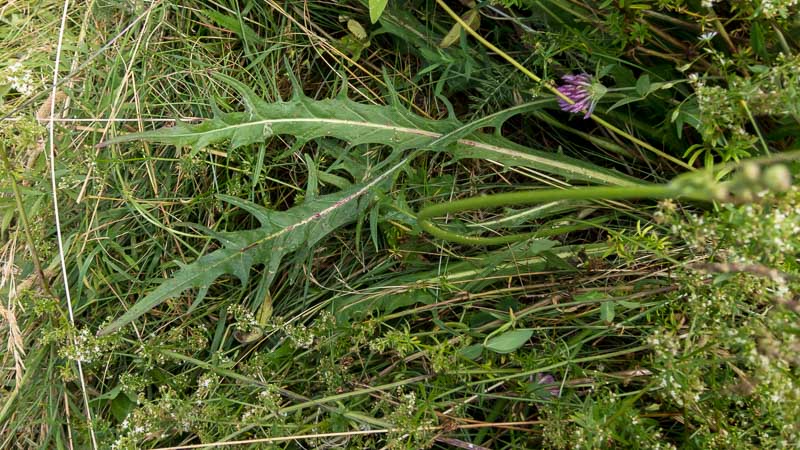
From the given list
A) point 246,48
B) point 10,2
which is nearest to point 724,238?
point 246,48

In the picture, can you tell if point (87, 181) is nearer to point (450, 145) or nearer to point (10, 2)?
point (10, 2)

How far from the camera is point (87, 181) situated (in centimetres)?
220

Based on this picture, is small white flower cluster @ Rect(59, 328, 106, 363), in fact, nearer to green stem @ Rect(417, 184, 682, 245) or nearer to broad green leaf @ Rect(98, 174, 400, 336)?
broad green leaf @ Rect(98, 174, 400, 336)

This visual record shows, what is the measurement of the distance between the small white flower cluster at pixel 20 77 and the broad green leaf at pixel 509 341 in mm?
1799

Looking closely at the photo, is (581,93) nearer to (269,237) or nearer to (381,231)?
(381,231)

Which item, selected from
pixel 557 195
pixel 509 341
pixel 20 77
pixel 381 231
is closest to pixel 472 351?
pixel 509 341

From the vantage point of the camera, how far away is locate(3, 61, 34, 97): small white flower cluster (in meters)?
2.17

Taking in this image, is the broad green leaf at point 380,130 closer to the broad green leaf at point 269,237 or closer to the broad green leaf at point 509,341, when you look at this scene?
the broad green leaf at point 269,237

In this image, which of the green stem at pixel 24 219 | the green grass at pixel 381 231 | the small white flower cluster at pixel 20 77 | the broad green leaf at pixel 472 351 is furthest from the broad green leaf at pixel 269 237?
the small white flower cluster at pixel 20 77

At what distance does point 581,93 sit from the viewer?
1838 millimetres

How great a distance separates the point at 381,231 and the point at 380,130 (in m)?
0.35

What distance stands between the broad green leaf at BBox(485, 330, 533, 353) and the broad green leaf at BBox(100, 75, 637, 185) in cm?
56

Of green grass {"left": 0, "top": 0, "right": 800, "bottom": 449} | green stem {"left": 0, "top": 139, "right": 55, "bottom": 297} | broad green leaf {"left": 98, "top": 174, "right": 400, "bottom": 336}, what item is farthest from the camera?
green stem {"left": 0, "top": 139, "right": 55, "bottom": 297}

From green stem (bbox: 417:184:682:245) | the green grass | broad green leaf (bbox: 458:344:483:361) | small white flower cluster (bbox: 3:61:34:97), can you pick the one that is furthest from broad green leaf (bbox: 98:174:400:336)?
small white flower cluster (bbox: 3:61:34:97)
